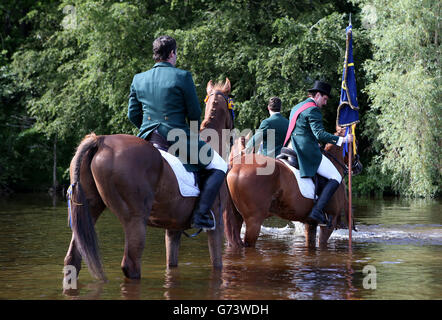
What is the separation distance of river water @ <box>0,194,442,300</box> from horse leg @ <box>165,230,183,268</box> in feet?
0.40

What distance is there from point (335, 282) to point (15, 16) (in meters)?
30.9

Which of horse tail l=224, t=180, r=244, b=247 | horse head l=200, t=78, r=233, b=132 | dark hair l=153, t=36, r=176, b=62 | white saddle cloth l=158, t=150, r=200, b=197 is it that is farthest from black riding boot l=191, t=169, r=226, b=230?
horse tail l=224, t=180, r=244, b=247

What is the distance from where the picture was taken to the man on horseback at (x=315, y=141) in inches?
381

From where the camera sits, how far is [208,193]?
279 inches

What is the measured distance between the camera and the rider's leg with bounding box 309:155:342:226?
9.69 meters

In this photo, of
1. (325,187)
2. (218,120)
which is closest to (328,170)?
(325,187)

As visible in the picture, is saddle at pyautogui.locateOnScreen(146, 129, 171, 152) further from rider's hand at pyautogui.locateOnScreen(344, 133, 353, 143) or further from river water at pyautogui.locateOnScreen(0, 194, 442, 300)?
rider's hand at pyautogui.locateOnScreen(344, 133, 353, 143)

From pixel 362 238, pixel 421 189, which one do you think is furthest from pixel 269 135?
pixel 421 189

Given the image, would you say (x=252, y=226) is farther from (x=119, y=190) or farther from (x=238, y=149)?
(x=119, y=190)

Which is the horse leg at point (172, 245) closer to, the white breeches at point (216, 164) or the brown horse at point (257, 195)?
the white breeches at point (216, 164)

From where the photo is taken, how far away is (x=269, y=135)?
10.9 metres

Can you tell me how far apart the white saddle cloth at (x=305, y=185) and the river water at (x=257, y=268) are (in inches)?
32.7

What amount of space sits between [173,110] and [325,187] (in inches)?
140

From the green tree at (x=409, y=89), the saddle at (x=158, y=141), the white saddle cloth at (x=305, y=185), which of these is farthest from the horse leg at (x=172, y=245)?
the green tree at (x=409, y=89)
